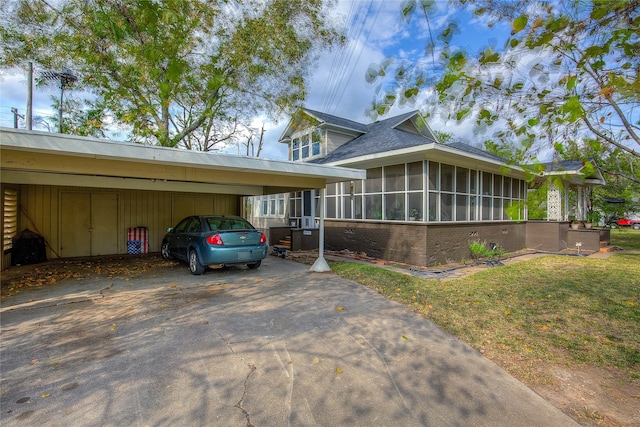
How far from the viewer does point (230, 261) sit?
7.31m

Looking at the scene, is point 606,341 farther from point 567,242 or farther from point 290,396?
point 567,242

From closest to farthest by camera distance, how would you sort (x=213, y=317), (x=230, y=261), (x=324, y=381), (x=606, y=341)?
1. (x=324, y=381)
2. (x=606, y=341)
3. (x=213, y=317)
4. (x=230, y=261)

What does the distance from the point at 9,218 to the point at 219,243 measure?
20.0 feet

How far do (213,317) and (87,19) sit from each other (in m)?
10.9

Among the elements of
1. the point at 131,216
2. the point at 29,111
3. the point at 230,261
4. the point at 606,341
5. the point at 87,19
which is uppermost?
the point at 87,19

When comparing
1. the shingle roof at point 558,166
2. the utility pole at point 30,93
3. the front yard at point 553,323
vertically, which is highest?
the utility pole at point 30,93

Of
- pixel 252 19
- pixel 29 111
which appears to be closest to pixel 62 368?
pixel 252 19

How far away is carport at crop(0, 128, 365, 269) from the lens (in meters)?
5.07

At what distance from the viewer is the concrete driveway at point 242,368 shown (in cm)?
250

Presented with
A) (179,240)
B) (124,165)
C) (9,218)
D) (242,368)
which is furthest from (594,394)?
(9,218)

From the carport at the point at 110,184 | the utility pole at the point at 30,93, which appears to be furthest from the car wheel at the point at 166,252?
the utility pole at the point at 30,93

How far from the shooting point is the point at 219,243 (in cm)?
717

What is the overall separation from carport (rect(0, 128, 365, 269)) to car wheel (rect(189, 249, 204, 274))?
1.80 m

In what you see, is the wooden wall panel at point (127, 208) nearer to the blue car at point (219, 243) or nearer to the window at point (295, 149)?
the blue car at point (219, 243)
